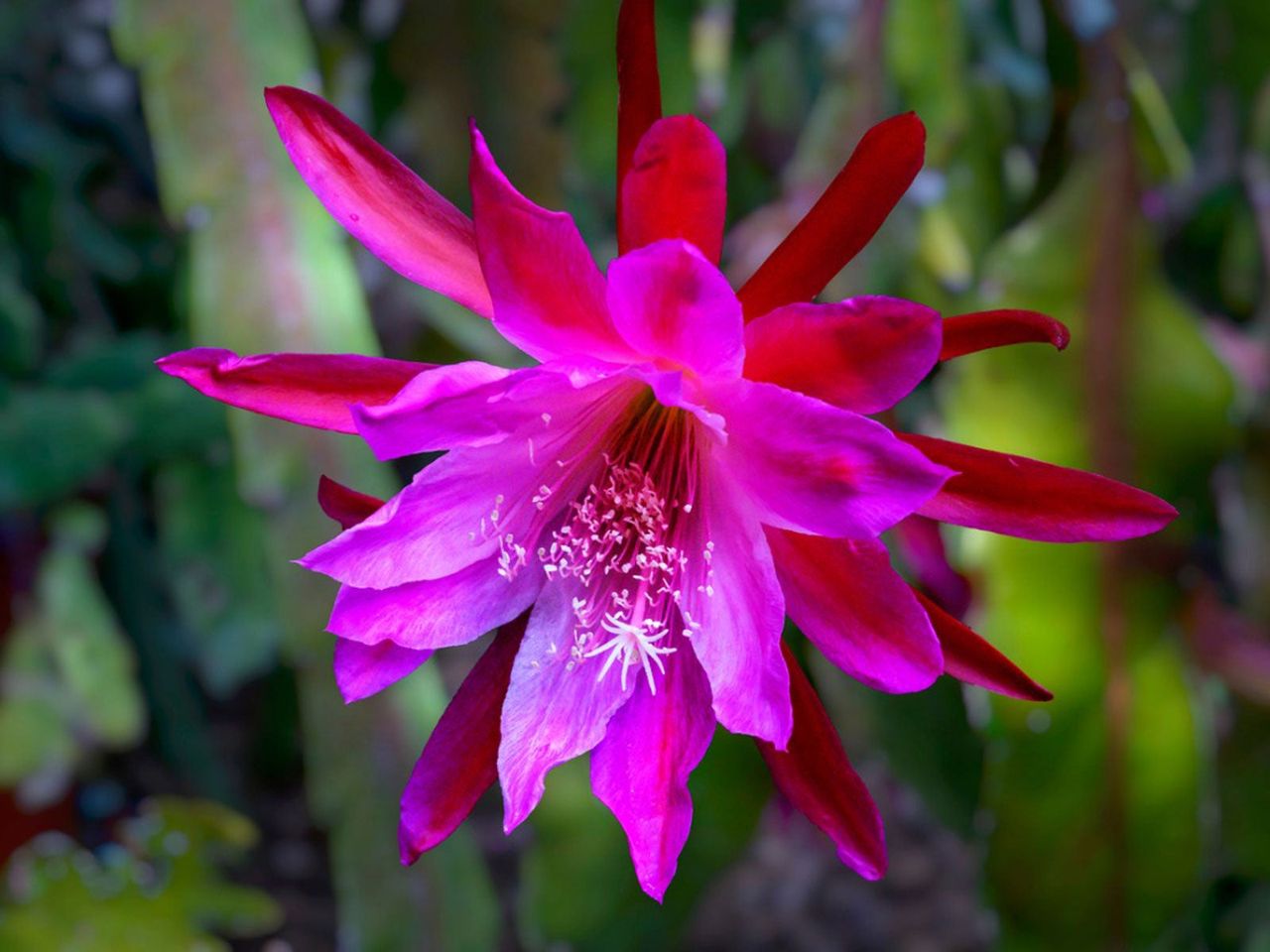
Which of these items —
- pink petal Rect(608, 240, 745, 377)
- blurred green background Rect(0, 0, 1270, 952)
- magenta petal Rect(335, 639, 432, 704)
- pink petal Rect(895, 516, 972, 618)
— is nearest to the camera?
pink petal Rect(608, 240, 745, 377)

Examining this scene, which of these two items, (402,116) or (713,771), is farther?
(402,116)

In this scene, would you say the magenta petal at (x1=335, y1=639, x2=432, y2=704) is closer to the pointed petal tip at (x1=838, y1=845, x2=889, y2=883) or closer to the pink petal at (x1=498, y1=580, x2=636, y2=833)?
the pink petal at (x1=498, y1=580, x2=636, y2=833)

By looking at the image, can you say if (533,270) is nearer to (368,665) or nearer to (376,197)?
(376,197)

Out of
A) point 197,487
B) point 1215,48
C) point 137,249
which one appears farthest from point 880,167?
point 137,249

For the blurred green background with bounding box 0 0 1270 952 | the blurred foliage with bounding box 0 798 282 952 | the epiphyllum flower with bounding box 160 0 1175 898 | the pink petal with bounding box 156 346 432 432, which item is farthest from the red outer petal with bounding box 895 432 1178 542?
the blurred foliage with bounding box 0 798 282 952

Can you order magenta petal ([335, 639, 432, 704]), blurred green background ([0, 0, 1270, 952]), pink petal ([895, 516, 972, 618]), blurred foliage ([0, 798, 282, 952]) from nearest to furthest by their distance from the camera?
magenta petal ([335, 639, 432, 704]) → pink petal ([895, 516, 972, 618]) → blurred green background ([0, 0, 1270, 952]) → blurred foliage ([0, 798, 282, 952])

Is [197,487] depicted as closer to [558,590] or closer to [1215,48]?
[558,590]
